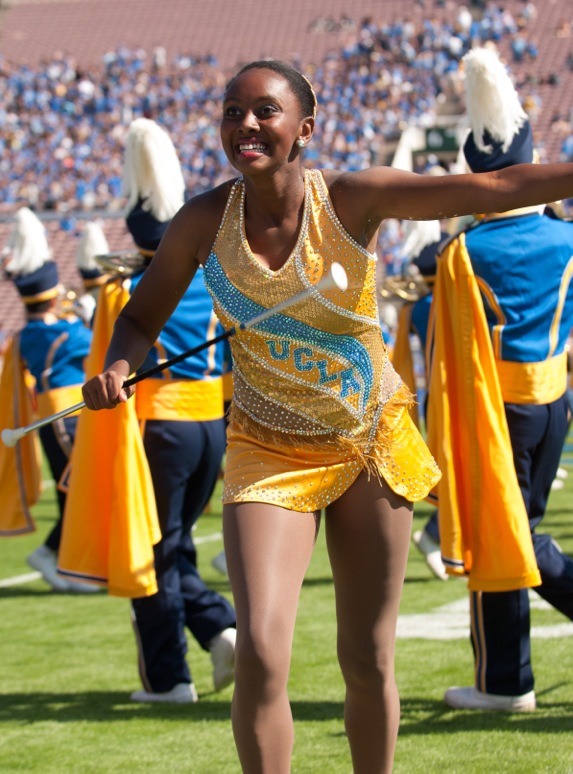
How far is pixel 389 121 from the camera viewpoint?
102ft

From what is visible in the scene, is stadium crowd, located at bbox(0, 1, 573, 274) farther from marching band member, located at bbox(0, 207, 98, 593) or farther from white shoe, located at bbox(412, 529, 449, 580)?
white shoe, located at bbox(412, 529, 449, 580)

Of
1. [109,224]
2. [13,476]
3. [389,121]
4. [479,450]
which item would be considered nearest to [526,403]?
[479,450]

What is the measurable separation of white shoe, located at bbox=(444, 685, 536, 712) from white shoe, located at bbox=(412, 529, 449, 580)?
2.49 metres

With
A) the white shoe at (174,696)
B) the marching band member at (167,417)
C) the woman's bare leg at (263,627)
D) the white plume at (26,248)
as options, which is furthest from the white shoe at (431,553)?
the woman's bare leg at (263,627)

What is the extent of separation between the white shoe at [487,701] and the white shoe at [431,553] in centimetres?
249

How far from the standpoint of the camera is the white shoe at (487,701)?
13.5 feet

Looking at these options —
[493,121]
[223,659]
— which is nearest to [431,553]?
[223,659]

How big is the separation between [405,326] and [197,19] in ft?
113

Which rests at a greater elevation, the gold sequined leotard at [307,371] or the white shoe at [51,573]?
the gold sequined leotard at [307,371]

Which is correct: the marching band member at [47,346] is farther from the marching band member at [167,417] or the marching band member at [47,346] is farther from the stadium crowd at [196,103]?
the stadium crowd at [196,103]

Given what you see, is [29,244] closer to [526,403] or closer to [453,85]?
[526,403]

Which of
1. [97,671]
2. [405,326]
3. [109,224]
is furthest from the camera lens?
[109,224]

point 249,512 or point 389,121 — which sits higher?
point 389,121

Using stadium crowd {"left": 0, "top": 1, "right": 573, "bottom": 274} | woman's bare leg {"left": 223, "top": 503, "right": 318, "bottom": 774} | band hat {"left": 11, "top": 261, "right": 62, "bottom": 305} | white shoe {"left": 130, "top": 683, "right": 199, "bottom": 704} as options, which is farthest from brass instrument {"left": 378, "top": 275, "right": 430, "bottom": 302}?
stadium crowd {"left": 0, "top": 1, "right": 573, "bottom": 274}
